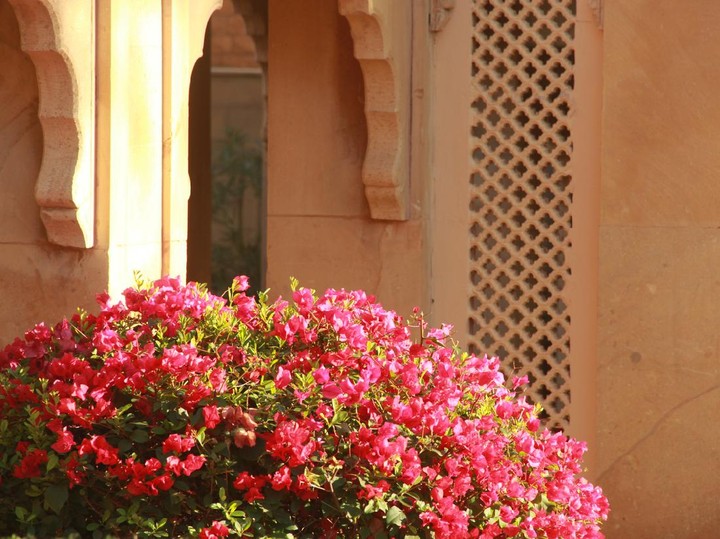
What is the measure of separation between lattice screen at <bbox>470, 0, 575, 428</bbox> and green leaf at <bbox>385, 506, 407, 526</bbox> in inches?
128

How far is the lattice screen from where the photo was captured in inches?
263

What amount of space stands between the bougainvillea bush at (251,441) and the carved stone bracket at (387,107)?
2.53 meters

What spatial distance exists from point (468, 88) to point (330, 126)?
2.42 feet

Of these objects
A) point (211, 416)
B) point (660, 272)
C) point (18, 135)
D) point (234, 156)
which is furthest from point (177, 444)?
point (234, 156)

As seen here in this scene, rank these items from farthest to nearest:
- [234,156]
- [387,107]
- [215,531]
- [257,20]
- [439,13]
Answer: [234,156]
[257,20]
[439,13]
[387,107]
[215,531]

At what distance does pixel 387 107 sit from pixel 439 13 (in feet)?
2.16

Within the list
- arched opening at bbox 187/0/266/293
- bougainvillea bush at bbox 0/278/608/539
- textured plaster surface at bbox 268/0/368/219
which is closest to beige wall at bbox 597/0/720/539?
textured plaster surface at bbox 268/0/368/219

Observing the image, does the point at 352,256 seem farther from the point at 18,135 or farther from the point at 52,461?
the point at 52,461

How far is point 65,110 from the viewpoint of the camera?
4363 millimetres

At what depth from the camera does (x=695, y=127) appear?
6.39m

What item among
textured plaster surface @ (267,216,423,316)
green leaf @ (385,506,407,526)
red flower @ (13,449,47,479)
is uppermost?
textured plaster surface @ (267,216,423,316)

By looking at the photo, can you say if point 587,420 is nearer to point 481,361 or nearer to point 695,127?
point 695,127

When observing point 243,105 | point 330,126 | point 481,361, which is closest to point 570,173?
point 330,126

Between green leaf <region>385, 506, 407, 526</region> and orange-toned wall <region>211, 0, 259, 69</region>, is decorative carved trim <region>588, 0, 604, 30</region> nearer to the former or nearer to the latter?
green leaf <region>385, 506, 407, 526</region>
